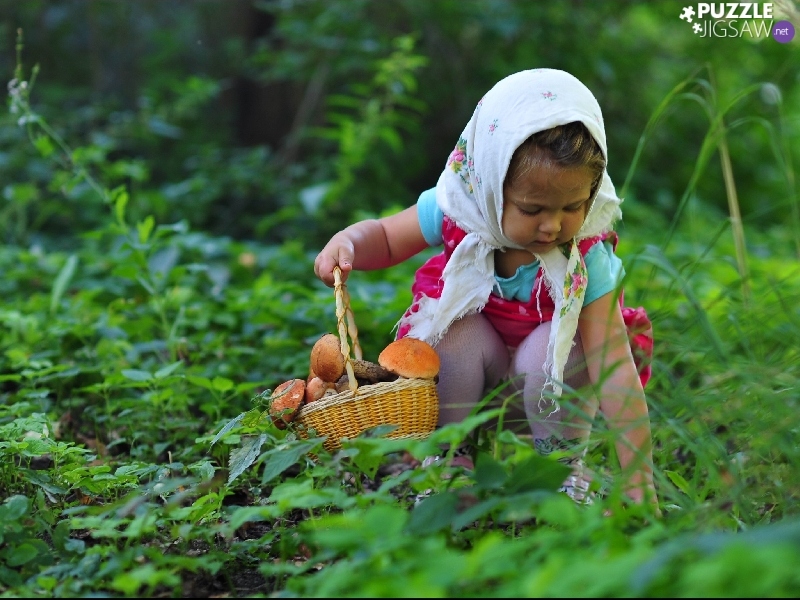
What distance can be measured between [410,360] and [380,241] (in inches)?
17.5

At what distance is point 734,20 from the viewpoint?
5.37 metres

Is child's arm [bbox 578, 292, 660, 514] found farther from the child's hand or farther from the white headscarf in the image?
the child's hand

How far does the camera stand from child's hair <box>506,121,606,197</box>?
1936 millimetres

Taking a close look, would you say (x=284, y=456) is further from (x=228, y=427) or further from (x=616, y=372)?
Result: (x=616, y=372)

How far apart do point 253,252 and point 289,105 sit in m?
2.29

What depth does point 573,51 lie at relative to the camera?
5.57 metres

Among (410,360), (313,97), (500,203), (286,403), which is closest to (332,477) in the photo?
(286,403)

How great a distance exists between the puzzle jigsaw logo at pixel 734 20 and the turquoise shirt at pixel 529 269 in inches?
76.4

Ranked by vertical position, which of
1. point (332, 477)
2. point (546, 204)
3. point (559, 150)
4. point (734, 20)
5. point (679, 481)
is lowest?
point (679, 481)

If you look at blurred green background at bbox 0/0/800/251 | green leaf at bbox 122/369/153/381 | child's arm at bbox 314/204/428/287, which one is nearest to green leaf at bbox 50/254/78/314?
blurred green background at bbox 0/0/800/251

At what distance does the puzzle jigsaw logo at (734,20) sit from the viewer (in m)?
4.03

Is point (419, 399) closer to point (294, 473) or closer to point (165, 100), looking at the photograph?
point (294, 473)

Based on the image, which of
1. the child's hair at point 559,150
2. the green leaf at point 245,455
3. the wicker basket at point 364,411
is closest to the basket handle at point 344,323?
the wicker basket at point 364,411

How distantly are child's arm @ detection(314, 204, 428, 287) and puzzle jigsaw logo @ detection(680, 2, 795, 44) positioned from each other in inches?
81.7
